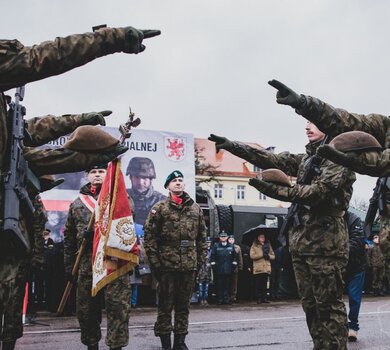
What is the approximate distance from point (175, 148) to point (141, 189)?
136 cm

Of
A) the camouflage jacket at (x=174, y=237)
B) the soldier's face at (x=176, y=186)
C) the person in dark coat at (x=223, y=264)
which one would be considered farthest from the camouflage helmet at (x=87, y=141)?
the person in dark coat at (x=223, y=264)

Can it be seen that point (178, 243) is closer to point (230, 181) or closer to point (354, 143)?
point (354, 143)

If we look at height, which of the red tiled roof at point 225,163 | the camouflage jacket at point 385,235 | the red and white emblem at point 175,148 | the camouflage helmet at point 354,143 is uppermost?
the red tiled roof at point 225,163

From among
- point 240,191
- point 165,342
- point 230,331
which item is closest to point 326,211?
point 165,342

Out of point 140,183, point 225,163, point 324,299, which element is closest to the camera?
point 324,299

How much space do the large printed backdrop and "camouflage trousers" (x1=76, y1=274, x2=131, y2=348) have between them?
5.97 m

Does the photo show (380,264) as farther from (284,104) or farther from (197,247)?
(284,104)

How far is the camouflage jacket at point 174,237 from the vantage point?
6.51 metres

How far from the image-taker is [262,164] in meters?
5.79

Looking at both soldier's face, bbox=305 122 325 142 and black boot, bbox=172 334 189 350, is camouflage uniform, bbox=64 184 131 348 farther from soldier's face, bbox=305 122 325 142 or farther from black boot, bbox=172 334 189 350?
soldier's face, bbox=305 122 325 142

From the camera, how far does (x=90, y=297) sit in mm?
5691

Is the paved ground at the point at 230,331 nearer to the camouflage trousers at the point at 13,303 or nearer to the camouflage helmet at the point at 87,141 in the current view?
the camouflage trousers at the point at 13,303

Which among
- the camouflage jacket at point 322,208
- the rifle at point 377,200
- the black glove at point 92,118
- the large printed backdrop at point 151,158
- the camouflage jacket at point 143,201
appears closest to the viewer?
the black glove at point 92,118

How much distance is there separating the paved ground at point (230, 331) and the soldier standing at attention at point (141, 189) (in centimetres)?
214
